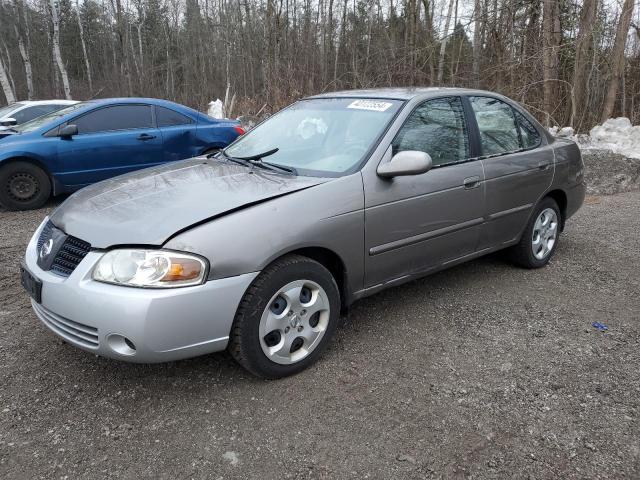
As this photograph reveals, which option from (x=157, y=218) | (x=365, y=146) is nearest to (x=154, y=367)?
(x=157, y=218)

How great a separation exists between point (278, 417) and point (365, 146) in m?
1.75

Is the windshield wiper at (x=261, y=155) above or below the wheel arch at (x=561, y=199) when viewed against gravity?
above

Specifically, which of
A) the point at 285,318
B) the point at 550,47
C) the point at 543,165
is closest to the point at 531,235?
the point at 543,165

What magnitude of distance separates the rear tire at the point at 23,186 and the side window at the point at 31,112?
12.1 feet

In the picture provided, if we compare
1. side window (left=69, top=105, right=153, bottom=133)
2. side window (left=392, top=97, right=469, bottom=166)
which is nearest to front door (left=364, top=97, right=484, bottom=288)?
side window (left=392, top=97, right=469, bottom=166)

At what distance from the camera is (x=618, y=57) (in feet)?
39.1

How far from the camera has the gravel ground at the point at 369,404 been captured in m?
2.31

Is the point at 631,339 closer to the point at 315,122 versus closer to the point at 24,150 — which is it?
the point at 315,122

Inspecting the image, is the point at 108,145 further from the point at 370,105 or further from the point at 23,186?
the point at 370,105

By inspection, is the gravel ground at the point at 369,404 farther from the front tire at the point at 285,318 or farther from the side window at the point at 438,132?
the side window at the point at 438,132

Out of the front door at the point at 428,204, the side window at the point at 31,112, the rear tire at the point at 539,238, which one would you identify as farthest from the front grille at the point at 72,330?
the side window at the point at 31,112

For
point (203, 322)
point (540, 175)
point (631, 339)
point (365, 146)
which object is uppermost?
point (365, 146)

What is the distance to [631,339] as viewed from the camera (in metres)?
3.48

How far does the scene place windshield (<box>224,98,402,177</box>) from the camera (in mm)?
3332
